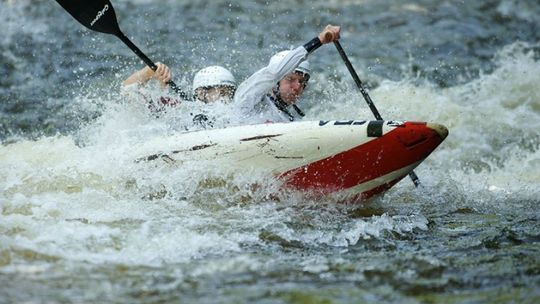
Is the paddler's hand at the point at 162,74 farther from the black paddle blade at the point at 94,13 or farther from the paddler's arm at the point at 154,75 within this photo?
the black paddle blade at the point at 94,13

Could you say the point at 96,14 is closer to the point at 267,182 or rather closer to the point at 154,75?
the point at 154,75

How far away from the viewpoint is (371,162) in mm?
6551

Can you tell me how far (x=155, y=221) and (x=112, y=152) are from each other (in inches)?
59.8

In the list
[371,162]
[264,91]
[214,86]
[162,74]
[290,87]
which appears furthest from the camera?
[162,74]

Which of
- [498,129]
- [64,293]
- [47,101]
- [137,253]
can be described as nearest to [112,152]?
[137,253]

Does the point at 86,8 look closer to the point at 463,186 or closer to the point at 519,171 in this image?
the point at 463,186

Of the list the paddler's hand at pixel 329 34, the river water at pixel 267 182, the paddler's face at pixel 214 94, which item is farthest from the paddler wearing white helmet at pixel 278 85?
the river water at pixel 267 182

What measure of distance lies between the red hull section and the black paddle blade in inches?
106

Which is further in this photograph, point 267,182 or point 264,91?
point 264,91

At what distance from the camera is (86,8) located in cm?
816

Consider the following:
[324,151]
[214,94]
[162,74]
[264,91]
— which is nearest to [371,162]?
[324,151]

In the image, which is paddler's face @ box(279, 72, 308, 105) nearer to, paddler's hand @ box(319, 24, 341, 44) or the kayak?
paddler's hand @ box(319, 24, 341, 44)

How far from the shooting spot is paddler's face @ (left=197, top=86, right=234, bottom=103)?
7492 millimetres

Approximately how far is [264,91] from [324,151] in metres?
0.83
